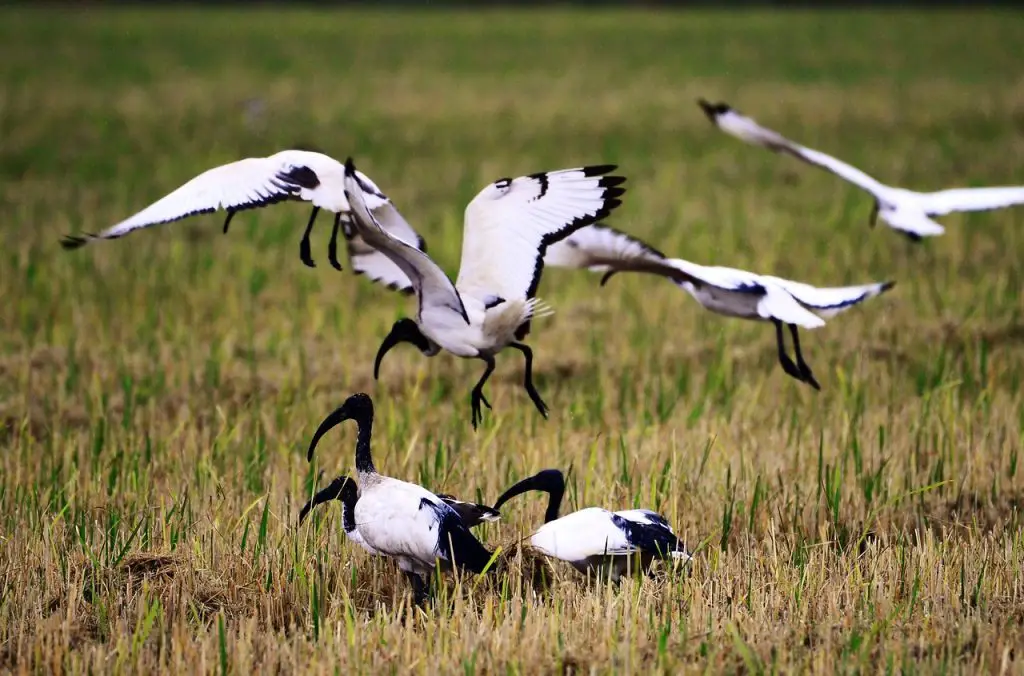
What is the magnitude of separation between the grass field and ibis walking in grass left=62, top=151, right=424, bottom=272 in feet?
3.51

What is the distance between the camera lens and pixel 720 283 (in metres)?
5.28

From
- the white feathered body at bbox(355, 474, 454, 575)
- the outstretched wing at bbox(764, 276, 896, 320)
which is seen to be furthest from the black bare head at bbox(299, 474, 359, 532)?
the outstretched wing at bbox(764, 276, 896, 320)

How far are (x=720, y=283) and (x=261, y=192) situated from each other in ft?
5.65

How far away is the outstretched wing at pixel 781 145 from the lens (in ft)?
21.2

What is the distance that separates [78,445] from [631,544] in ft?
9.96

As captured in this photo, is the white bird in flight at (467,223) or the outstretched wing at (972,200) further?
the outstretched wing at (972,200)

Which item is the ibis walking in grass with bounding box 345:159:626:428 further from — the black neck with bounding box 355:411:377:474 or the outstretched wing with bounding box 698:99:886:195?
the outstretched wing with bounding box 698:99:886:195

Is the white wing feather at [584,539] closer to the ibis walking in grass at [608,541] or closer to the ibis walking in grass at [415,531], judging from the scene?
the ibis walking in grass at [608,541]

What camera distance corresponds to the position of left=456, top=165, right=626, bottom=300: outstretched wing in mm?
5148

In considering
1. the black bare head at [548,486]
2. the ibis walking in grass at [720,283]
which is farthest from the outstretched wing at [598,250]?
the black bare head at [548,486]

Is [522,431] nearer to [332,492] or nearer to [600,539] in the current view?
[332,492]

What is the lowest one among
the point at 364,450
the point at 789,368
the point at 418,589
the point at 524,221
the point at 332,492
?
the point at 418,589

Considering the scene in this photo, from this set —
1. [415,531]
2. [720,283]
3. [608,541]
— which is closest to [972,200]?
[720,283]

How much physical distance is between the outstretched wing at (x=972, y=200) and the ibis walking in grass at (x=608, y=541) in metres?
2.39
